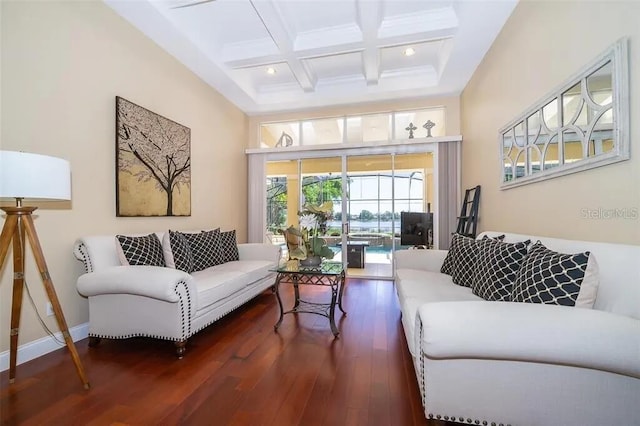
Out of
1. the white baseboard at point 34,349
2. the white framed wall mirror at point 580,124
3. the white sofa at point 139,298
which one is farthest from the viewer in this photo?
the white sofa at point 139,298

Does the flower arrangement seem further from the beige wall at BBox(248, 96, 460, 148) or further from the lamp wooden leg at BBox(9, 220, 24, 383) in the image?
the beige wall at BBox(248, 96, 460, 148)

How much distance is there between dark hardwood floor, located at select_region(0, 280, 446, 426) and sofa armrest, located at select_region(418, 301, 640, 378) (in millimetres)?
636

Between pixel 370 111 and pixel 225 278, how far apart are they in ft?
12.2

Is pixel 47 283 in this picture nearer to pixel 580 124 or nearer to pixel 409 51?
pixel 580 124

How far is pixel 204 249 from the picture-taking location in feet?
10.5

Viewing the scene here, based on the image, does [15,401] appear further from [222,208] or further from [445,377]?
[222,208]

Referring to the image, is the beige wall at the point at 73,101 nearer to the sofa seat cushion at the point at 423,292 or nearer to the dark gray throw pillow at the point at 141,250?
the dark gray throw pillow at the point at 141,250

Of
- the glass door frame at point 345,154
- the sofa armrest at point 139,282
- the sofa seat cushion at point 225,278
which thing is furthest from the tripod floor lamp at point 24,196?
the glass door frame at point 345,154

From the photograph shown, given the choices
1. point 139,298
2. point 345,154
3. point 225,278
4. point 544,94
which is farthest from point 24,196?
point 345,154

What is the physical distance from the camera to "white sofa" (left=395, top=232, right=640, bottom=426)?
3.44ft

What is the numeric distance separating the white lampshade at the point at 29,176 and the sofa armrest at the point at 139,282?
28.4 inches

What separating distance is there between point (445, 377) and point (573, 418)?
0.49m

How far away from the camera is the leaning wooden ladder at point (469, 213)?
3.65 meters

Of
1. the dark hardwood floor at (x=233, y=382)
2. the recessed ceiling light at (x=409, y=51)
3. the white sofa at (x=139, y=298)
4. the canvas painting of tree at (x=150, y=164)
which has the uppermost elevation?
the recessed ceiling light at (x=409, y=51)
